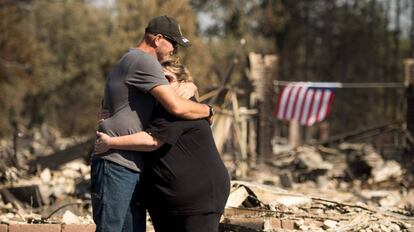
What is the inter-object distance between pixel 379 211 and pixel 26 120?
42383mm

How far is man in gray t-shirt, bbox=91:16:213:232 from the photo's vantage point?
15.6ft

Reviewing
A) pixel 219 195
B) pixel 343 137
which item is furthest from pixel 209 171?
pixel 343 137

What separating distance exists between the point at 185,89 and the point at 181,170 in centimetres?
46

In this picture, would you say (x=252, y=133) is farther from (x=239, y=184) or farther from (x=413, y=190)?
(x=239, y=184)

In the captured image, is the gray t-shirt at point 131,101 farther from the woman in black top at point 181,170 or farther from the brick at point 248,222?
the brick at point 248,222

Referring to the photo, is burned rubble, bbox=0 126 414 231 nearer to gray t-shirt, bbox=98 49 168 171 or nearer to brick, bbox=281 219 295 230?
brick, bbox=281 219 295 230

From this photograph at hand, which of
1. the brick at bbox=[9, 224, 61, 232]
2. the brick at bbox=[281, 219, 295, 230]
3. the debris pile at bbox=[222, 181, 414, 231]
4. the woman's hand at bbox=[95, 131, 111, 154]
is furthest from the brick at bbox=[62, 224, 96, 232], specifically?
the woman's hand at bbox=[95, 131, 111, 154]

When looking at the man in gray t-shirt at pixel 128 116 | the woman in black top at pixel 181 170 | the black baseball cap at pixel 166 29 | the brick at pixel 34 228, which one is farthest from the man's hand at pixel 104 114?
the brick at pixel 34 228

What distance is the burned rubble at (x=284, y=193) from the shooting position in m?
6.96

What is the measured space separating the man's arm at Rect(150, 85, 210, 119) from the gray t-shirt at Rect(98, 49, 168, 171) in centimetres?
6

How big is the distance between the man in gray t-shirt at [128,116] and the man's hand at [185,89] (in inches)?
5.0

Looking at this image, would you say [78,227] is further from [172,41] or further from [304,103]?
[304,103]

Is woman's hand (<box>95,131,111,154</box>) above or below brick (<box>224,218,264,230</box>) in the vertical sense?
above

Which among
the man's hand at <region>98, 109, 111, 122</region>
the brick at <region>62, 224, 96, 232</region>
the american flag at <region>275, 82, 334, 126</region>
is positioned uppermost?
the man's hand at <region>98, 109, 111, 122</region>
